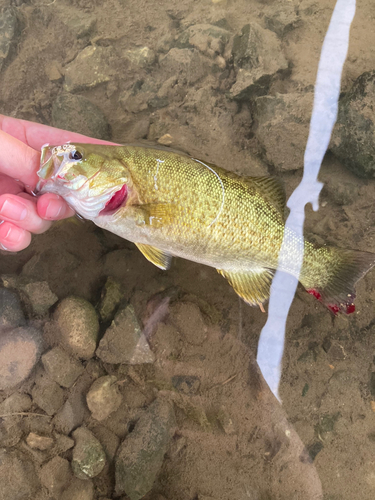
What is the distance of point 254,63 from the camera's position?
3623mm

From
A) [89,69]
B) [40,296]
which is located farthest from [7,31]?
[40,296]

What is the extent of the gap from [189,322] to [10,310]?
5.17 feet

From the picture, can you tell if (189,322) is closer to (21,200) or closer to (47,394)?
(47,394)

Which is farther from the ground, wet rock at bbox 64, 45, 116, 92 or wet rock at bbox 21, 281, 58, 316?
wet rock at bbox 64, 45, 116, 92

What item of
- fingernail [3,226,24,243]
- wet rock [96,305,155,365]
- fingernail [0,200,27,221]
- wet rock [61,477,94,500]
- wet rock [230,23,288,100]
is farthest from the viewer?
wet rock [230,23,288,100]

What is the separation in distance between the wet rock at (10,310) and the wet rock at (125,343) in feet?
2.50

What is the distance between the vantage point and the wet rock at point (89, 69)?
3.75 meters

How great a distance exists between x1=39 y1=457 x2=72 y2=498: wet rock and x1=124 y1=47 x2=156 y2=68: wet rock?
3.98 metres

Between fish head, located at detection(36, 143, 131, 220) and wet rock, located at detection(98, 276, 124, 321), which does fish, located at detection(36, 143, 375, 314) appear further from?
wet rock, located at detection(98, 276, 124, 321)

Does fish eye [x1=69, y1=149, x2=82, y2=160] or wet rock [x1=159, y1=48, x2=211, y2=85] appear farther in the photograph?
wet rock [x1=159, y1=48, x2=211, y2=85]

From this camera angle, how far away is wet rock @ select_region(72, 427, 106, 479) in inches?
103

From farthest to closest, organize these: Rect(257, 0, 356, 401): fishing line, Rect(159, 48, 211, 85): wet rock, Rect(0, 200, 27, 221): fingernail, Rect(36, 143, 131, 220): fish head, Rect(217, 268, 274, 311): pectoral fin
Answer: Rect(159, 48, 211, 85): wet rock, Rect(257, 0, 356, 401): fishing line, Rect(217, 268, 274, 311): pectoral fin, Rect(0, 200, 27, 221): fingernail, Rect(36, 143, 131, 220): fish head

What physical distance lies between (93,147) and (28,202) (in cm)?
63

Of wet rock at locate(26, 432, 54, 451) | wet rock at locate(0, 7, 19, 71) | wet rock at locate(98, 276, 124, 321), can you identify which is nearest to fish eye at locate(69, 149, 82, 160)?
wet rock at locate(98, 276, 124, 321)
